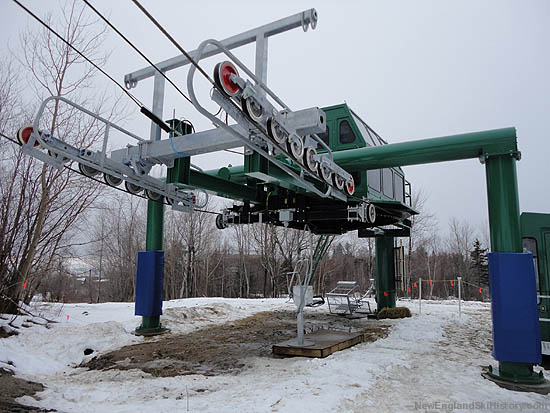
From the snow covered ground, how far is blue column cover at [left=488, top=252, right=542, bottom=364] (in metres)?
0.70

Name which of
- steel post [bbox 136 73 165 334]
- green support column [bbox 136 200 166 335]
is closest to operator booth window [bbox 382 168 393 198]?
steel post [bbox 136 73 165 334]

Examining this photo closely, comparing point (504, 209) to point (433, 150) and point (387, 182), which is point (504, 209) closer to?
point (433, 150)

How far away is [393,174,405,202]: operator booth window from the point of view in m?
11.7

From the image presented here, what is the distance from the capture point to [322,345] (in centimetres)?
791

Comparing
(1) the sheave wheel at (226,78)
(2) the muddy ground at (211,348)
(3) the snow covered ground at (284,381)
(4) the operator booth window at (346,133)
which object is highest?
(4) the operator booth window at (346,133)

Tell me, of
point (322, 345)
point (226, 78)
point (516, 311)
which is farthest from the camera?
point (322, 345)

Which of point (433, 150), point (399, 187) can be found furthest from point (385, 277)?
point (433, 150)

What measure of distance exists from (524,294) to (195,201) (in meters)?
6.58

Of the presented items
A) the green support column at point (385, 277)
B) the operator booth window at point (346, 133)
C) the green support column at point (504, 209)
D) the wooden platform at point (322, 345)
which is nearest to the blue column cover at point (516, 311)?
the green support column at point (504, 209)

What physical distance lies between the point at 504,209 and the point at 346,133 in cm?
430

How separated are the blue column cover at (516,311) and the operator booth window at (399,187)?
551 cm

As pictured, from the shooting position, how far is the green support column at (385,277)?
14891mm

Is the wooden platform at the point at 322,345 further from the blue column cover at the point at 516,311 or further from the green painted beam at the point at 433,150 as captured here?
the green painted beam at the point at 433,150

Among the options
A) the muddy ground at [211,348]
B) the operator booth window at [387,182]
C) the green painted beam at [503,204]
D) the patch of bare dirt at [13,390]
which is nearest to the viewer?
the patch of bare dirt at [13,390]
